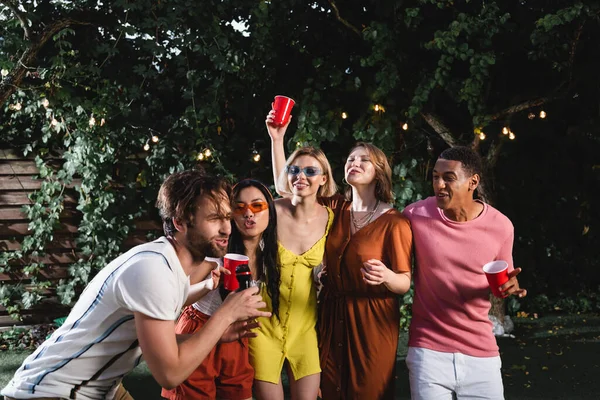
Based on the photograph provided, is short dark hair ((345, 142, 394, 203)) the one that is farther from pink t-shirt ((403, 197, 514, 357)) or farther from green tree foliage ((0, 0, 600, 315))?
green tree foliage ((0, 0, 600, 315))

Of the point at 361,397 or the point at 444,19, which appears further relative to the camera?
the point at 444,19

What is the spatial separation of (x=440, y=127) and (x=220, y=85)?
7.65 feet

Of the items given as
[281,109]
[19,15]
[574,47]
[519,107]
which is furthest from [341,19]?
[19,15]

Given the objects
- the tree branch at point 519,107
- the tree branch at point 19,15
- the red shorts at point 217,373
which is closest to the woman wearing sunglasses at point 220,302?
the red shorts at point 217,373

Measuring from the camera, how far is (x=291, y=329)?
3.33 m

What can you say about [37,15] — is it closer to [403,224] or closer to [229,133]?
[229,133]

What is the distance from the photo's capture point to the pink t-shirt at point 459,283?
3.04 m

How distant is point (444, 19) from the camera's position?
676 centimetres

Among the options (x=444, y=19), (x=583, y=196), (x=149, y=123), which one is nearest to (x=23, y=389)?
(x=149, y=123)

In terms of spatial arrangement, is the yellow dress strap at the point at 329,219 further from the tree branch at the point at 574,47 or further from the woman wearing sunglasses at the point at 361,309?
the tree branch at the point at 574,47

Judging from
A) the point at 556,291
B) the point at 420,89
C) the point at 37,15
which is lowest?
the point at 556,291

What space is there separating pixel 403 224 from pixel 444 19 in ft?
13.8

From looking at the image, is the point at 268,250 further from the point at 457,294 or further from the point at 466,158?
the point at 466,158

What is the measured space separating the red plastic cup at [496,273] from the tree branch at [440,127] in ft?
13.3
